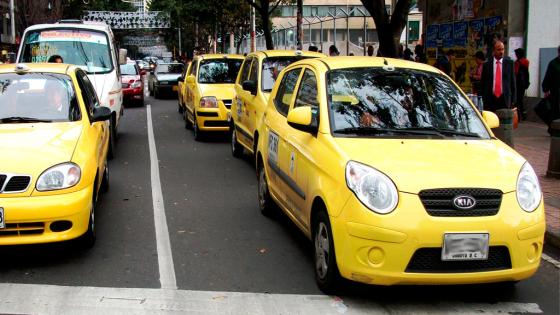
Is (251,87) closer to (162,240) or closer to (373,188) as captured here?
(162,240)

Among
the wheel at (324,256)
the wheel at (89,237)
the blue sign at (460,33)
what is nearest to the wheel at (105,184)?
the wheel at (89,237)

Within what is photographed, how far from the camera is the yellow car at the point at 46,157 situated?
5148 millimetres

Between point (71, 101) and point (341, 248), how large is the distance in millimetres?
3818

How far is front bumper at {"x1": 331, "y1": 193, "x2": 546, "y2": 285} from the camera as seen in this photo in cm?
421

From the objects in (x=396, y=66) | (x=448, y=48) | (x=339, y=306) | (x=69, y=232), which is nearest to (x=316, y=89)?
(x=396, y=66)

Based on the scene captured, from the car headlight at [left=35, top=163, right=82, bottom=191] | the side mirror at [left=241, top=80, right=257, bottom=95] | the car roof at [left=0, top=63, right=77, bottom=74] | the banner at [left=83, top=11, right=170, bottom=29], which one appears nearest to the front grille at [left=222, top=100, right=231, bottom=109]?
the side mirror at [left=241, top=80, right=257, bottom=95]

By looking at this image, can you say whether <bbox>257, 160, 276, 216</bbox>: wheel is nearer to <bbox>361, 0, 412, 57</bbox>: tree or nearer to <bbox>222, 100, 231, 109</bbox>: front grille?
<bbox>222, 100, 231, 109</bbox>: front grille

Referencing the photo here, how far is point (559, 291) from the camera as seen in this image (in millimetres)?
5012

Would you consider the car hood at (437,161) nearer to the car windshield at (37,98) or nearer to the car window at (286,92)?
the car window at (286,92)

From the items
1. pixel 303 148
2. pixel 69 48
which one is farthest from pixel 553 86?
pixel 69 48

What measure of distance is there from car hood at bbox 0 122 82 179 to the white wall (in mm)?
11736

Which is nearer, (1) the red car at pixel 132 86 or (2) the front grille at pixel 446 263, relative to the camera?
(2) the front grille at pixel 446 263

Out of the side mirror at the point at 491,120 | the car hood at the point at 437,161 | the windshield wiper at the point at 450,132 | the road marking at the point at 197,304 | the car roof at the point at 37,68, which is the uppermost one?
the car roof at the point at 37,68

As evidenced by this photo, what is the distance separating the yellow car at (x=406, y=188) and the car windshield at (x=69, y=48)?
8.25 m
